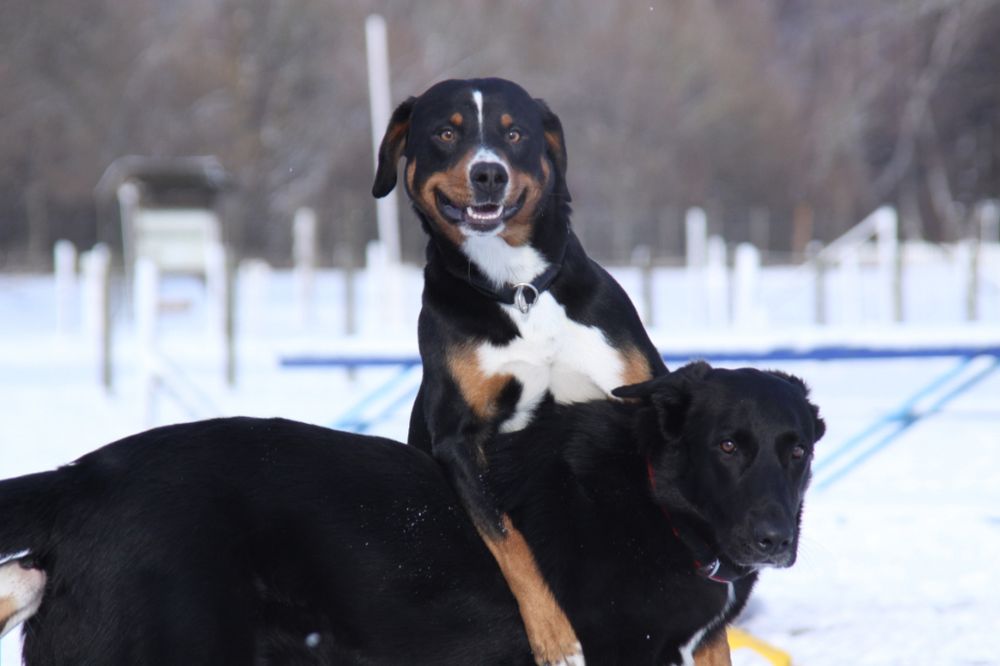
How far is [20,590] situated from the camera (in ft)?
7.82

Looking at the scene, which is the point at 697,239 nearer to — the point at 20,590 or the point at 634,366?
the point at 634,366

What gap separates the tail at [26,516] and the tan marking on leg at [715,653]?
151cm

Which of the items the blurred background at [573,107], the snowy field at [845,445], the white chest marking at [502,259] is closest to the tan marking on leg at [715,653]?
the snowy field at [845,445]

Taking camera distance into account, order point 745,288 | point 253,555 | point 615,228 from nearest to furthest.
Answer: point 253,555, point 745,288, point 615,228

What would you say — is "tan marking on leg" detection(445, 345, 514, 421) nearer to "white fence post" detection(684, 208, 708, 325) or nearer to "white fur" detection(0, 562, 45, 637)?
"white fur" detection(0, 562, 45, 637)

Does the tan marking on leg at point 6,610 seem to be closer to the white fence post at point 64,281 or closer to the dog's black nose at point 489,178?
the dog's black nose at point 489,178

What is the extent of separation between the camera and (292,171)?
38406 mm

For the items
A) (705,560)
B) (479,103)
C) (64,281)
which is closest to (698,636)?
(705,560)

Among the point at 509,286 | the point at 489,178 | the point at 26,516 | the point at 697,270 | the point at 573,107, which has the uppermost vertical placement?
the point at 573,107

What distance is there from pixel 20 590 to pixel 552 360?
61.6 inches

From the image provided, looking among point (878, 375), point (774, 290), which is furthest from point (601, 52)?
point (878, 375)

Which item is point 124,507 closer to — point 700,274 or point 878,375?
point 878,375

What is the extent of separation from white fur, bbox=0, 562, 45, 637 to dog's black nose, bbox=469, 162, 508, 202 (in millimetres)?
1649

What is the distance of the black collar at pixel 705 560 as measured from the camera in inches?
108
